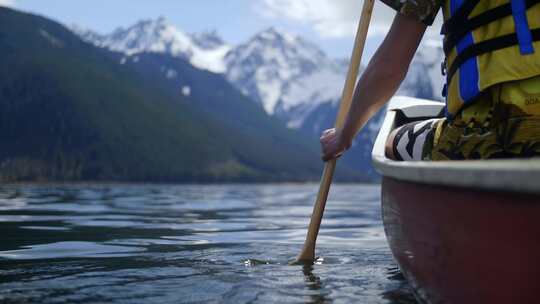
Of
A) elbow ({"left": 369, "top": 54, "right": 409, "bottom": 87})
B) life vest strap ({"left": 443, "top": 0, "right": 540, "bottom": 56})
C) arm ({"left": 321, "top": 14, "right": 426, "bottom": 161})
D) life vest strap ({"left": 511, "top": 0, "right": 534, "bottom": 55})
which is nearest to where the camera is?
life vest strap ({"left": 511, "top": 0, "right": 534, "bottom": 55})

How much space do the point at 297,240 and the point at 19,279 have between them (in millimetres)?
4459

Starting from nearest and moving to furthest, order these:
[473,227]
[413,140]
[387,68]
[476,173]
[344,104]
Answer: [476,173] → [473,227] → [387,68] → [413,140] → [344,104]

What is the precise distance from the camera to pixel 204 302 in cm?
407

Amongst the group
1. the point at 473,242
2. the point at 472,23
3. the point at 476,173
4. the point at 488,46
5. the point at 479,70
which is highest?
the point at 472,23

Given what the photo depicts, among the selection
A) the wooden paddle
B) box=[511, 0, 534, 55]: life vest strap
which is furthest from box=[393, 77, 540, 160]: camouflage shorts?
the wooden paddle

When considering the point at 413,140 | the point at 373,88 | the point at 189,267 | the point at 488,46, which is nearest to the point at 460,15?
the point at 488,46

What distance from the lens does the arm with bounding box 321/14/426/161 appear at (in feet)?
10.9

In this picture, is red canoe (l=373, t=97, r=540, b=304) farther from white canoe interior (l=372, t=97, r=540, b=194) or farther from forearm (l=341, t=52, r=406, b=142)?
forearm (l=341, t=52, r=406, b=142)

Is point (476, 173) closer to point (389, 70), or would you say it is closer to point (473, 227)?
→ point (473, 227)

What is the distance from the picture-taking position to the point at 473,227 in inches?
99.7

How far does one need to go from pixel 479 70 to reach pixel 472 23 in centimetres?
23

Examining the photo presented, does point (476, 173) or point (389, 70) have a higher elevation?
point (389, 70)

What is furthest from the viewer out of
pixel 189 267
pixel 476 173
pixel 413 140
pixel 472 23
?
pixel 189 267

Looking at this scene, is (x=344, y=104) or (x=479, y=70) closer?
(x=479, y=70)
